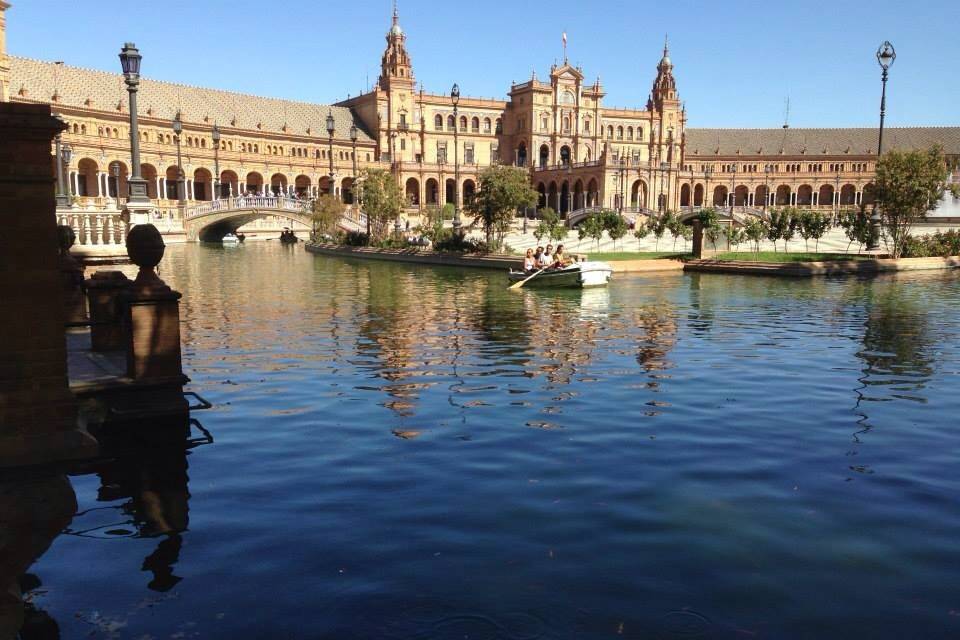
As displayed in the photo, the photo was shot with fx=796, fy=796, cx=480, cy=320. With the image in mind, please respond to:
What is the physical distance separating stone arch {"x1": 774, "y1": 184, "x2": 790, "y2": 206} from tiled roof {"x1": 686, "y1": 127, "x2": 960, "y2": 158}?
203 inches

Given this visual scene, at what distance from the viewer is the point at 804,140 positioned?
395 ft

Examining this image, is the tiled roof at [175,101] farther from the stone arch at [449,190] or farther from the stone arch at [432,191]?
the stone arch at [449,190]

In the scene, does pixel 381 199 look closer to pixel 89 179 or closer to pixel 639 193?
pixel 89 179

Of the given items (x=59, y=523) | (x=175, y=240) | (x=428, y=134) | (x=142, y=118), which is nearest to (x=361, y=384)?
(x=59, y=523)

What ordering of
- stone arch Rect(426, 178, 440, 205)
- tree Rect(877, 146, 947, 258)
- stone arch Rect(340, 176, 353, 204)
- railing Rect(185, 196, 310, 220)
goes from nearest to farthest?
tree Rect(877, 146, 947, 258) < railing Rect(185, 196, 310, 220) < stone arch Rect(340, 176, 353, 204) < stone arch Rect(426, 178, 440, 205)

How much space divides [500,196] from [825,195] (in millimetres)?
95416

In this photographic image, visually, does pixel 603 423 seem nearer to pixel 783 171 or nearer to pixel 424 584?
pixel 424 584

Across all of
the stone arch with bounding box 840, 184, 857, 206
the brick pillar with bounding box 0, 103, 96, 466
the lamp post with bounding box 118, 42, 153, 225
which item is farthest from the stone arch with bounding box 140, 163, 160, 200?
the stone arch with bounding box 840, 184, 857, 206

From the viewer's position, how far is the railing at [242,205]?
67.4 m

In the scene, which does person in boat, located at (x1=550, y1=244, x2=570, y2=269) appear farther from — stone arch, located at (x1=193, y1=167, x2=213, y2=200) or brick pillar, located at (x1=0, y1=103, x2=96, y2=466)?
stone arch, located at (x1=193, y1=167, x2=213, y2=200)

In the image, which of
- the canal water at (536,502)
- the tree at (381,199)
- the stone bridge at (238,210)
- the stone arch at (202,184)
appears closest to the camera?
the canal water at (536,502)

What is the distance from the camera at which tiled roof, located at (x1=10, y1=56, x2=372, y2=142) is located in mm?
74438

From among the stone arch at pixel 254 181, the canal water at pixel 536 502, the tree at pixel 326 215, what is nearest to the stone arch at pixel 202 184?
the stone arch at pixel 254 181

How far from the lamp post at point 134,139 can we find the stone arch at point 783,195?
112386 millimetres
